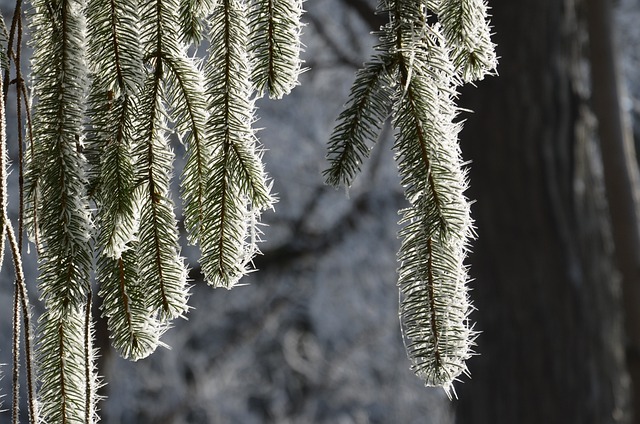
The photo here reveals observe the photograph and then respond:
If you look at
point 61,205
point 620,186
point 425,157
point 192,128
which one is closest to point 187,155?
point 192,128

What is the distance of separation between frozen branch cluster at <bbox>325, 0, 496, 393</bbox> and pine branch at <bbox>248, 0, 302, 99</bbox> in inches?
3.5

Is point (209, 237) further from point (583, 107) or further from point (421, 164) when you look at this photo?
point (583, 107)

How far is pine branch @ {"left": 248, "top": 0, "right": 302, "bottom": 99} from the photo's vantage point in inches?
41.2

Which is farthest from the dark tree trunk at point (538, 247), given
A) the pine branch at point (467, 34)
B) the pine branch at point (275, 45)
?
the pine branch at point (275, 45)

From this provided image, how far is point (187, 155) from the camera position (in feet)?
3.59

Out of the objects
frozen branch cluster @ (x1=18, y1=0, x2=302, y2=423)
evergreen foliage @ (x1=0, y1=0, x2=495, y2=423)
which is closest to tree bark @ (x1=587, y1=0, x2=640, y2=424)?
evergreen foliage @ (x1=0, y1=0, x2=495, y2=423)

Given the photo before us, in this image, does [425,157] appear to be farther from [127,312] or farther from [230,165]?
[127,312]

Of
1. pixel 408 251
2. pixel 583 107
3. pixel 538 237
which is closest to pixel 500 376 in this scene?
pixel 538 237

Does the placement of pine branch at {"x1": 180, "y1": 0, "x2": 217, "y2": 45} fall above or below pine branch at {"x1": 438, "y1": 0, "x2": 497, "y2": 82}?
above

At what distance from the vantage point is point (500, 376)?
3.51 metres

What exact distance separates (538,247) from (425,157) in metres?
2.66

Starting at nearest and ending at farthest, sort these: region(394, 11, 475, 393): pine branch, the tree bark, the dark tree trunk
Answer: region(394, 11, 475, 393): pine branch
the dark tree trunk
the tree bark

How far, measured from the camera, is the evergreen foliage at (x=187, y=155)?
39.7 inches

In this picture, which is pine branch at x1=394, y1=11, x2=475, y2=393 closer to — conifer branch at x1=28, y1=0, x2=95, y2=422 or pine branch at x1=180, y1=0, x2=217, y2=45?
pine branch at x1=180, y1=0, x2=217, y2=45
